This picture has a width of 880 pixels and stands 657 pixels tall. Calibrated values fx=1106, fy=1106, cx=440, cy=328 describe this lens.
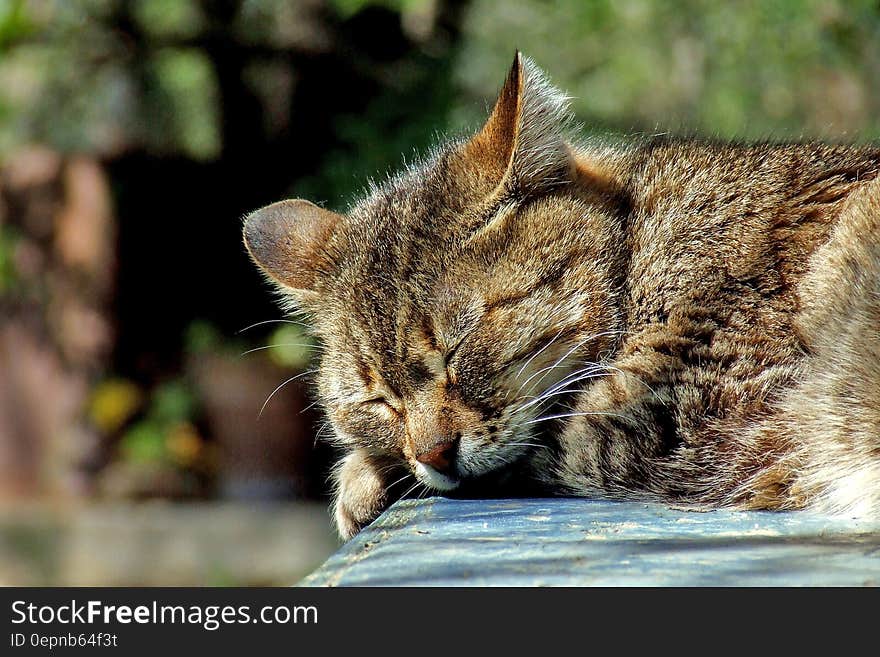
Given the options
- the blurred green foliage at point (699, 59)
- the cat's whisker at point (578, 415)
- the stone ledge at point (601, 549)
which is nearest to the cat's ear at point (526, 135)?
the cat's whisker at point (578, 415)

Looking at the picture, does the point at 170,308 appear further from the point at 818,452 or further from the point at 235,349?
the point at 818,452

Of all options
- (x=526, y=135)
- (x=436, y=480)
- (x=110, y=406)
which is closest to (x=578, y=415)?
(x=436, y=480)

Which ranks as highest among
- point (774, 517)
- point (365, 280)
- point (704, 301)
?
point (365, 280)

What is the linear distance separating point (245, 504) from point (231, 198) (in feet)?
7.94

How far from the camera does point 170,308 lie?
8.72 meters

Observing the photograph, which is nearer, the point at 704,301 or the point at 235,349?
the point at 704,301

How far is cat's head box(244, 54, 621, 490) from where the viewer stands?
3213mm

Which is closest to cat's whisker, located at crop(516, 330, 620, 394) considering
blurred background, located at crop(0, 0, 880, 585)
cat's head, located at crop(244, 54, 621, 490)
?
cat's head, located at crop(244, 54, 621, 490)

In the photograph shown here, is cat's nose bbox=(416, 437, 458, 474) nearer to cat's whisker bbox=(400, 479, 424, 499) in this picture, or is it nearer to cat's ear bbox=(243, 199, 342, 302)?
cat's whisker bbox=(400, 479, 424, 499)

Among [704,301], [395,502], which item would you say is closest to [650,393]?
[704,301]

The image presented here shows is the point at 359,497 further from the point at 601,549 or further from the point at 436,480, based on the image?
the point at 601,549

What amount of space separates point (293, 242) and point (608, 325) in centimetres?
124

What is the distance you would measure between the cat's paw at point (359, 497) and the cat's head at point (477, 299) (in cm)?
8

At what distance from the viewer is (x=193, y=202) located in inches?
344
